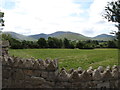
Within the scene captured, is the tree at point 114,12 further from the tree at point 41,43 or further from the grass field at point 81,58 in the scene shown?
the tree at point 41,43

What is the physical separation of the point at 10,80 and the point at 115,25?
4.69 m

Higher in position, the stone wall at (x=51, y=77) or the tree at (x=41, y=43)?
the tree at (x=41, y=43)

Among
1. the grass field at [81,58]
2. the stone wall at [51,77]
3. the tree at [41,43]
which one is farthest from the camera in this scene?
the tree at [41,43]

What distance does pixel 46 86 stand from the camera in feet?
19.9

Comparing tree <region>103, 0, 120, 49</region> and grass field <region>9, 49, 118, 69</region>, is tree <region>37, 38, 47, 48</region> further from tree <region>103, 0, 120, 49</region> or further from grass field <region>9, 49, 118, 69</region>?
tree <region>103, 0, 120, 49</region>

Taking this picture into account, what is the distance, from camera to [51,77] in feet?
19.6

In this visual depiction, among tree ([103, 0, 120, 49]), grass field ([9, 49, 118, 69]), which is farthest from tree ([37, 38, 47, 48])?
tree ([103, 0, 120, 49])

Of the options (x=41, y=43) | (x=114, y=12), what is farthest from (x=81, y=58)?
(x=41, y=43)

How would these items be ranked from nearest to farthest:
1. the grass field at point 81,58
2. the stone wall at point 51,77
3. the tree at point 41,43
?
the stone wall at point 51,77
the grass field at point 81,58
the tree at point 41,43

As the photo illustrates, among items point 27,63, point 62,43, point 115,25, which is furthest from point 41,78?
point 62,43

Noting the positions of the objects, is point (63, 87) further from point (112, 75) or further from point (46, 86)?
point (112, 75)

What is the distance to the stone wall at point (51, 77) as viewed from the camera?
5.76 meters

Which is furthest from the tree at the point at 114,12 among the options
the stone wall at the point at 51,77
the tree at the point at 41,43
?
the tree at the point at 41,43

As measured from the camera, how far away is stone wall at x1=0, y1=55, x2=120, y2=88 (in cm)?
576
